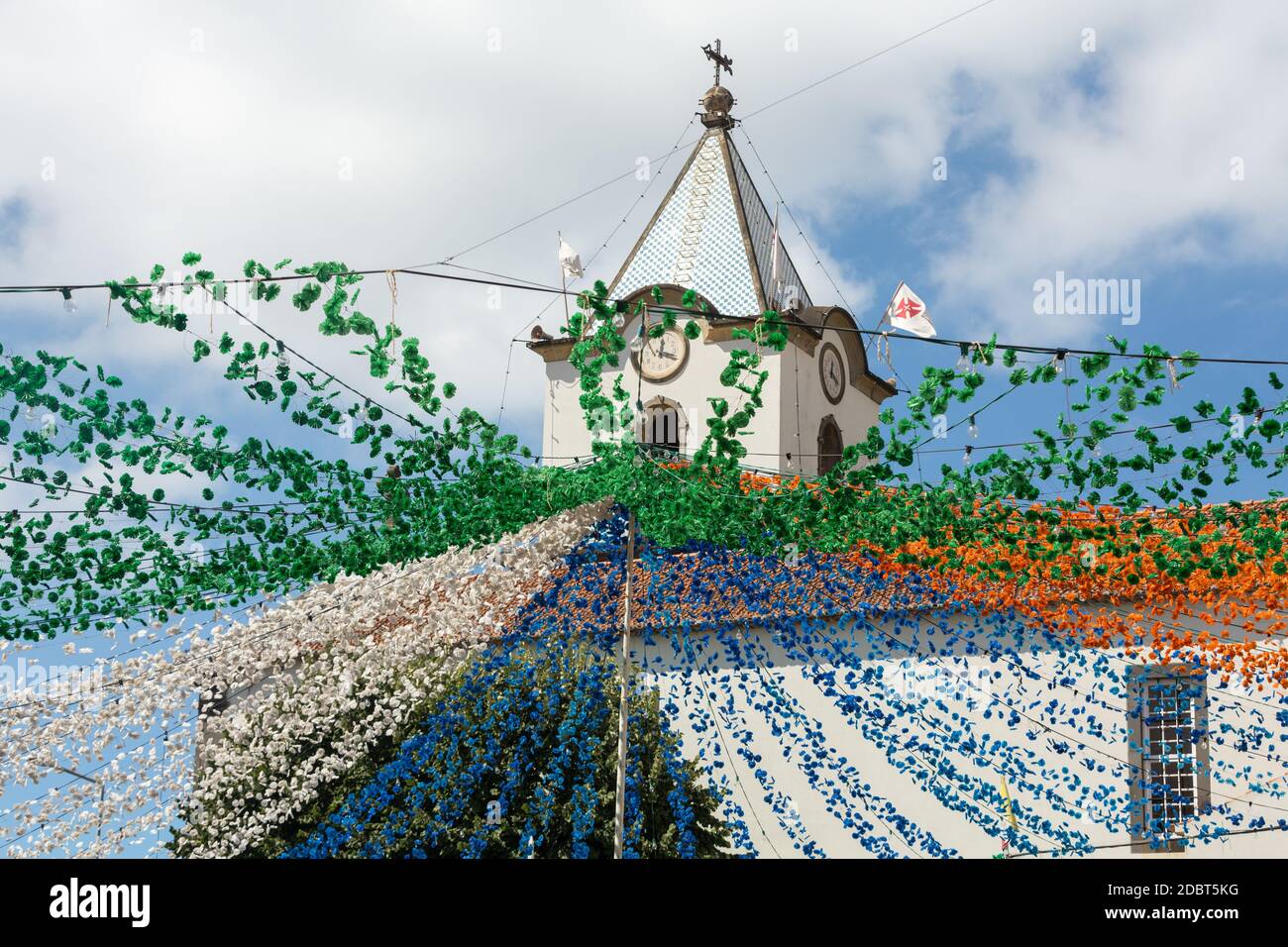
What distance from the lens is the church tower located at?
A: 19.6 metres

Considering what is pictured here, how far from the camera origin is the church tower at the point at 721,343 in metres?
19.6

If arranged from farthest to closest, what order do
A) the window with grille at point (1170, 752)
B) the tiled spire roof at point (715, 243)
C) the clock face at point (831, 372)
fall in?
the clock face at point (831, 372) → the tiled spire roof at point (715, 243) → the window with grille at point (1170, 752)

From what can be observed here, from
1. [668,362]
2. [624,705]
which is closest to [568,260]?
[668,362]

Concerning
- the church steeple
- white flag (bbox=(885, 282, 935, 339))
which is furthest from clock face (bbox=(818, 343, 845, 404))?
white flag (bbox=(885, 282, 935, 339))

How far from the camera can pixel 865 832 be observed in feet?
39.5

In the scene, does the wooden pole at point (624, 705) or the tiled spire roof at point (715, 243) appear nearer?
the wooden pole at point (624, 705)

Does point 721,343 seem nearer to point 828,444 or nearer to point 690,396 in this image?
point 690,396

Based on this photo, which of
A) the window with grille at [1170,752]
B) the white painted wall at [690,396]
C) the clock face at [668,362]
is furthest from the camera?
the clock face at [668,362]

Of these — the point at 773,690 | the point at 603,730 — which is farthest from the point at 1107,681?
the point at 603,730

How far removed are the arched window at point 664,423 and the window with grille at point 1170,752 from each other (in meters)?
9.51

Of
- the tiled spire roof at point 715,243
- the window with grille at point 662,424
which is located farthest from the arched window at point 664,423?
the tiled spire roof at point 715,243

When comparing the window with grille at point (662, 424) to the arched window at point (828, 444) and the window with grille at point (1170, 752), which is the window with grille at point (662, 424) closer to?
the arched window at point (828, 444)

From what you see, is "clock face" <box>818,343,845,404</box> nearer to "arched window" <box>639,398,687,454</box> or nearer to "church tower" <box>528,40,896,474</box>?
"church tower" <box>528,40,896,474</box>
